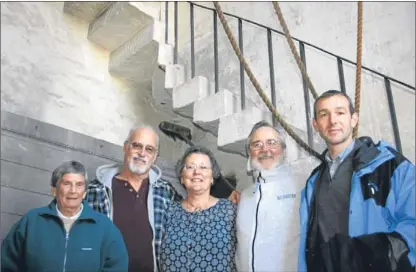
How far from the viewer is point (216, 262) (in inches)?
55.9

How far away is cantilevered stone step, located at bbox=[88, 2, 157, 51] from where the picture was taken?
3320mm

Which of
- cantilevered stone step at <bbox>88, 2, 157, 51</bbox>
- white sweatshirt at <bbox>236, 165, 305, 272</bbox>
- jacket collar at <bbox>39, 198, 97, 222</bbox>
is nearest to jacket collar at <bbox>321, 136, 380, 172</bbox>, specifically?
white sweatshirt at <bbox>236, 165, 305, 272</bbox>

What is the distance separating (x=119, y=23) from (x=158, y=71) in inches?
21.2

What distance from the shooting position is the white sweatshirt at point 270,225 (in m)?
1.39

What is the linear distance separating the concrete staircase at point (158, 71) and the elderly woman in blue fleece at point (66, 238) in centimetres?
114

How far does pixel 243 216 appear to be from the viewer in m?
1.49

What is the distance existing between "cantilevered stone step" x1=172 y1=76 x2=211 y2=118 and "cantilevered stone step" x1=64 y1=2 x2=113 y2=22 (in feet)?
3.56

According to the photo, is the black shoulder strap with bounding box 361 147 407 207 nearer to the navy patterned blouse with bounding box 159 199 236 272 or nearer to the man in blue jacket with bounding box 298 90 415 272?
the man in blue jacket with bounding box 298 90 415 272

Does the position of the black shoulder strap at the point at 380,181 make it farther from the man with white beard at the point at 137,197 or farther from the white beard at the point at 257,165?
the man with white beard at the point at 137,197

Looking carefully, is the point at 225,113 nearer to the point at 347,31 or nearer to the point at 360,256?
the point at 347,31

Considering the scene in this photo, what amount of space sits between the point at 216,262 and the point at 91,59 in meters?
2.65

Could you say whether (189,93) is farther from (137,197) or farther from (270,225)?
(270,225)

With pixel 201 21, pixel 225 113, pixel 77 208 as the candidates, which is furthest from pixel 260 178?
pixel 201 21

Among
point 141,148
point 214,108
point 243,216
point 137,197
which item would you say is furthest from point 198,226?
point 214,108
